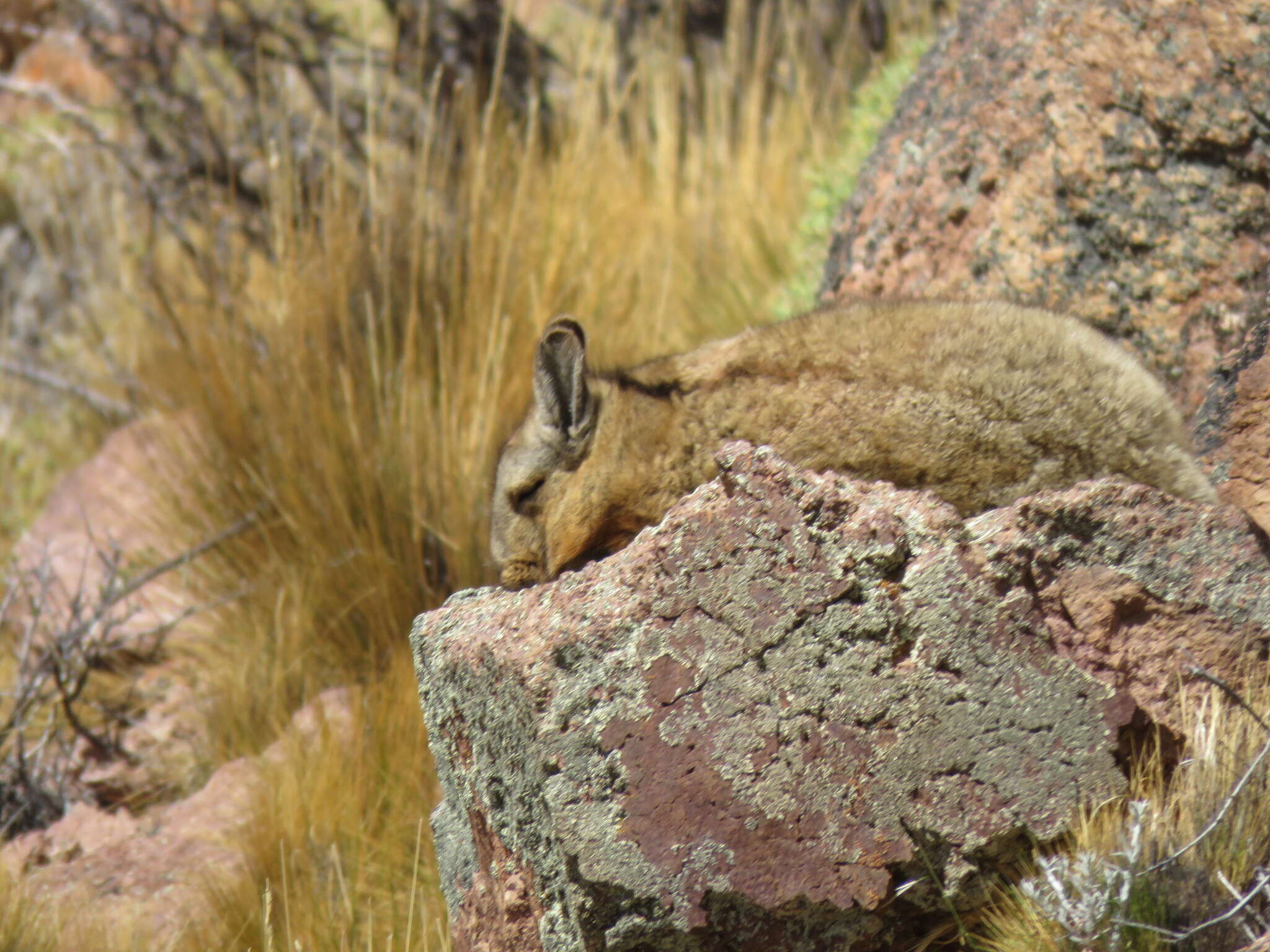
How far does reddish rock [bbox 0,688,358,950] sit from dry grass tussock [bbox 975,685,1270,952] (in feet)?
7.31

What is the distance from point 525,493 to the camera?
322cm

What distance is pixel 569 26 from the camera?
9.46m

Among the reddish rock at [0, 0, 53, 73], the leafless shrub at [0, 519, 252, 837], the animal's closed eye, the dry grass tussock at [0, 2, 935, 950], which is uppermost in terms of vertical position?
the reddish rock at [0, 0, 53, 73]

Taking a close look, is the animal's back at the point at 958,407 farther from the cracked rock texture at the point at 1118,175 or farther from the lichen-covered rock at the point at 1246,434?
the cracked rock texture at the point at 1118,175

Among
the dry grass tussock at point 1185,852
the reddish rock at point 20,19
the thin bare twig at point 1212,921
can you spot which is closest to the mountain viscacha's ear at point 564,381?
the dry grass tussock at point 1185,852

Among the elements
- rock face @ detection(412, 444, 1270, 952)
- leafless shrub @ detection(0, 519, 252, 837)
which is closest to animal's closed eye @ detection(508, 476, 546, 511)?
rock face @ detection(412, 444, 1270, 952)

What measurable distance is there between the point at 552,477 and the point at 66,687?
8.53 feet

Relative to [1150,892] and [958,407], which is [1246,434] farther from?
[1150,892]

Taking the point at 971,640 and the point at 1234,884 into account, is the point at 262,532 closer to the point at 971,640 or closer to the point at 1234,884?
the point at 971,640

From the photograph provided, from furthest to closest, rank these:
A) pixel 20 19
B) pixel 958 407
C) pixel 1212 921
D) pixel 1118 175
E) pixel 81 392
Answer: pixel 20 19
pixel 81 392
pixel 1118 175
pixel 958 407
pixel 1212 921

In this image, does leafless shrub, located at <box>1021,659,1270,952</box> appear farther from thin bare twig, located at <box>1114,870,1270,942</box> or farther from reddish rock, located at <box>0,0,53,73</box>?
reddish rock, located at <box>0,0,53,73</box>

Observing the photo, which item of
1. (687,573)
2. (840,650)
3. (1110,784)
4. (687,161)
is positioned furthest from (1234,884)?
(687,161)

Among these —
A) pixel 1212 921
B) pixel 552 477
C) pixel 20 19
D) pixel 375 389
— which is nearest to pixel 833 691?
pixel 1212 921

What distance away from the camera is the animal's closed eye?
3.19 meters
